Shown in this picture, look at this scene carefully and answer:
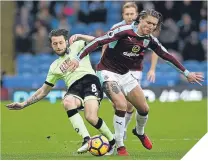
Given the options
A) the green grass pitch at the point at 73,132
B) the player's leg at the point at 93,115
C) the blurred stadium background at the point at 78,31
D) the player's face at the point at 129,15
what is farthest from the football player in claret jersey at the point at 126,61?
the blurred stadium background at the point at 78,31

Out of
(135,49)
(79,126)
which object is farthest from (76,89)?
(135,49)

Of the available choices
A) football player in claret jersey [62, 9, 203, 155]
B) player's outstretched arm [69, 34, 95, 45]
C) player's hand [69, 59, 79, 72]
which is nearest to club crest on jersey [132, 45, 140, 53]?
football player in claret jersey [62, 9, 203, 155]

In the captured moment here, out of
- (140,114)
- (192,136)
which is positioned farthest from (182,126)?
(140,114)

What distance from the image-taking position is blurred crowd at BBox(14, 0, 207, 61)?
2433 cm

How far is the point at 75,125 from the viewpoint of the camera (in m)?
10.8

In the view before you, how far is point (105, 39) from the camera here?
10.9m

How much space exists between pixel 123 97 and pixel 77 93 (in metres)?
0.65

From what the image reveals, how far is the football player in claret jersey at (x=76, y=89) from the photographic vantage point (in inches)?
427

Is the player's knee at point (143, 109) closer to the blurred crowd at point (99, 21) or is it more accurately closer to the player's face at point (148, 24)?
the player's face at point (148, 24)

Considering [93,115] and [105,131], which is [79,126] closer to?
[93,115]

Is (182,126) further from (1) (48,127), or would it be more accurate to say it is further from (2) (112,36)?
(2) (112,36)

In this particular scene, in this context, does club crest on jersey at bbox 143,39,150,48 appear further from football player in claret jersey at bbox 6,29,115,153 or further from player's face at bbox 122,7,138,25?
player's face at bbox 122,7,138,25

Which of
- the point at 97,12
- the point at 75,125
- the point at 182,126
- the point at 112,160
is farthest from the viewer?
the point at 97,12

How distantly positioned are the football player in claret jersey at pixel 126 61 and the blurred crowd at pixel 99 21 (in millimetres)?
12640
